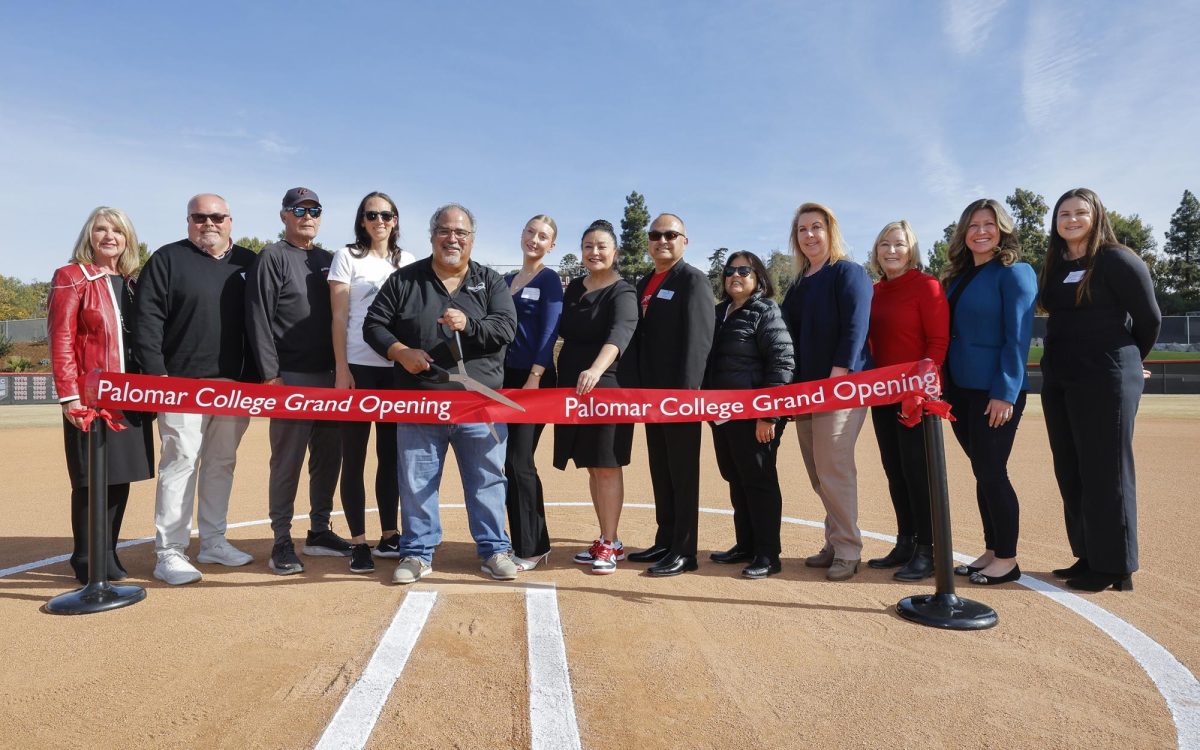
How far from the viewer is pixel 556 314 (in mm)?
4953

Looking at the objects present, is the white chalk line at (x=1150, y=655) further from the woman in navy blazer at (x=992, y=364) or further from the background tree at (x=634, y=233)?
the background tree at (x=634, y=233)

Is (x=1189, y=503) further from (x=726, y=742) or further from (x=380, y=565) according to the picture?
(x=380, y=565)

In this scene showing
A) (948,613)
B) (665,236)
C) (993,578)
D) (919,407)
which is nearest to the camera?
(948,613)

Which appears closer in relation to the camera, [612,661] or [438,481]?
[612,661]

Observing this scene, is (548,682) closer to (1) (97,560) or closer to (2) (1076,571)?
(1) (97,560)

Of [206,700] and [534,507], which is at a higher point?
[534,507]

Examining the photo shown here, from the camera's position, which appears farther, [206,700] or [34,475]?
[34,475]

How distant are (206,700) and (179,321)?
2.69m

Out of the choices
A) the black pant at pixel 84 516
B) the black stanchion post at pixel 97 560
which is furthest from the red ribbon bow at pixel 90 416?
the black pant at pixel 84 516

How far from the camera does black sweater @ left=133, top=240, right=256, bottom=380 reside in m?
4.54

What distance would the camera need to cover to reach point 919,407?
157 inches

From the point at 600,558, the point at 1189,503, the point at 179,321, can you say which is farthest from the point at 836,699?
the point at 1189,503

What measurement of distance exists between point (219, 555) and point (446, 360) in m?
2.11

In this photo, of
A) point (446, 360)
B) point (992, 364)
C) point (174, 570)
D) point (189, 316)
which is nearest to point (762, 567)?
point (992, 364)
